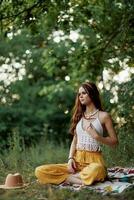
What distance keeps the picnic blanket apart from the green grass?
151 millimetres

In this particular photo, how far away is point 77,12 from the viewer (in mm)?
12164

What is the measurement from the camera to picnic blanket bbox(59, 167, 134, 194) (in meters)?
7.32

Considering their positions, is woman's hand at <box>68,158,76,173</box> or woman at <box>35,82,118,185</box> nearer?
woman at <box>35,82,118,185</box>

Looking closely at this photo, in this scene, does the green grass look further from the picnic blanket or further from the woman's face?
the woman's face

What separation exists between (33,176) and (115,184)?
183 centimetres

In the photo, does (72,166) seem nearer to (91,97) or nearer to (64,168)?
(64,168)

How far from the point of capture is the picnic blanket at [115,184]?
732 cm

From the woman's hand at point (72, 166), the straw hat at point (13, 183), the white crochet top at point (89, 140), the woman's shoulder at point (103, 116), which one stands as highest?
the woman's shoulder at point (103, 116)

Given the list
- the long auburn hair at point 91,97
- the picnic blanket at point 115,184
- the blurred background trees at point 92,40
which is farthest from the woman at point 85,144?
the blurred background trees at point 92,40

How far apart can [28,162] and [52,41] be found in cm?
1280

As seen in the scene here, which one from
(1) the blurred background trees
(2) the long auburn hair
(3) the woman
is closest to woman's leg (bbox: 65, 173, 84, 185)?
(3) the woman

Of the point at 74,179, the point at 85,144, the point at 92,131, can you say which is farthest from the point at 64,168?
the point at 92,131

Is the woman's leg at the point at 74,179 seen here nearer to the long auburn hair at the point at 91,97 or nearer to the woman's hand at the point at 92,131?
the woman's hand at the point at 92,131

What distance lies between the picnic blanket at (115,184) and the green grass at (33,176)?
0.15m
